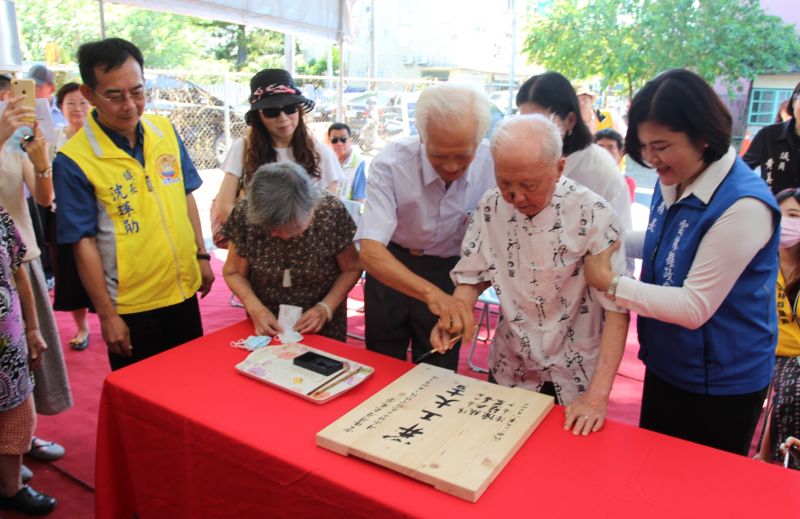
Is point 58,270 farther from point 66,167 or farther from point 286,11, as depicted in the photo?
point 286,11

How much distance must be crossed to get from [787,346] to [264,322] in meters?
2.07

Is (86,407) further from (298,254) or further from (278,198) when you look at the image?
(278,198)

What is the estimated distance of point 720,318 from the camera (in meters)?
1.40

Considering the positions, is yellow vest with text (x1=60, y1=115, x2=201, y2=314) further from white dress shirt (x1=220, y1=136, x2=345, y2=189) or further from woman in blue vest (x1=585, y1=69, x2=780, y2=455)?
woman in blue vest (x1=585, y1=69, x2=780, y2=455)

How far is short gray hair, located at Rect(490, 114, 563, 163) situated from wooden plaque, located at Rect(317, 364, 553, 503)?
1.99 ft

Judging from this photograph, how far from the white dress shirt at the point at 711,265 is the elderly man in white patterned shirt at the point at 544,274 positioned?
87mm

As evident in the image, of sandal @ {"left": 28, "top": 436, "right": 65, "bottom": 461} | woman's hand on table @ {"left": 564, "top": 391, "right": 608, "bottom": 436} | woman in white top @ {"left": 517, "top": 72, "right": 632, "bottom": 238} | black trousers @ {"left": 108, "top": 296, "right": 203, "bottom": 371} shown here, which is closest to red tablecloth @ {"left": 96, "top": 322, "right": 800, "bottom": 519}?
woman's hand on table @ {"left": 564, "top": 391, "right": 608, "bottom": 436}

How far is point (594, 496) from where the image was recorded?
1.08 meters

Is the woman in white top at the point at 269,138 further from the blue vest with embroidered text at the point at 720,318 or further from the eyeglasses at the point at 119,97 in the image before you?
the blue vest with embroidered text at the point at 720,318

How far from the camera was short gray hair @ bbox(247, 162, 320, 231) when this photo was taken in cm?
183

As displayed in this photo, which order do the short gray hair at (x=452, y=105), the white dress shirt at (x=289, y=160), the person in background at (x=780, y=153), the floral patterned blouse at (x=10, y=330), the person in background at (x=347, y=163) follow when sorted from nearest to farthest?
the short gray hair at (x=452, y=105) → the floral patterned blouse at (x=10, y=330) → the white dress shirt at (x=289, y=160) → the person in background at (x=780, y=153) → the person in background at (x=347, y=163)

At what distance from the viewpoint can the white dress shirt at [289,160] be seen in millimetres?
2650

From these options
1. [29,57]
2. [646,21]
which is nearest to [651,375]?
[646,21]

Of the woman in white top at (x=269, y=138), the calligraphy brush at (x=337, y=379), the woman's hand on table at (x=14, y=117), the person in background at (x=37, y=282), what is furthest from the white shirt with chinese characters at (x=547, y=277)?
the person in background at (x=37, y=282)
